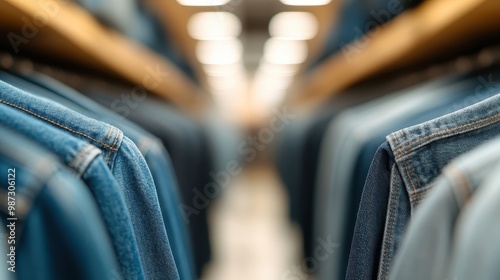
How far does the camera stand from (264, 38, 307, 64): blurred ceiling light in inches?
110

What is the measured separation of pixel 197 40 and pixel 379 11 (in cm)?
106

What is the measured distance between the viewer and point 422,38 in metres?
0.93

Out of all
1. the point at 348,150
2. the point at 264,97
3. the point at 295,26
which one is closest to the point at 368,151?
the point at 348,150

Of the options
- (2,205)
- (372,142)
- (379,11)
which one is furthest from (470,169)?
(379,11)

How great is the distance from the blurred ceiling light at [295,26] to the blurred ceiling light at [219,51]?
0.27 m

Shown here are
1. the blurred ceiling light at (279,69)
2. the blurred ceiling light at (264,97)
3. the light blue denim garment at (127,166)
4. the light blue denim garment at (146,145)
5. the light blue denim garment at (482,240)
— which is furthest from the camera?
the blurred ceiling light at (264,97)

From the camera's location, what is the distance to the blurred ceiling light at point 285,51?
280cm

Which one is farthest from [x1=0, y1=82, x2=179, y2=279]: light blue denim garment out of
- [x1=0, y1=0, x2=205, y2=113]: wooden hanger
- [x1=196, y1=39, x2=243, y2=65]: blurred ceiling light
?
[x1=196, y1=39, x2=243, y2=65]: blurred ceiling light

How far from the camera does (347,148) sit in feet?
2.80

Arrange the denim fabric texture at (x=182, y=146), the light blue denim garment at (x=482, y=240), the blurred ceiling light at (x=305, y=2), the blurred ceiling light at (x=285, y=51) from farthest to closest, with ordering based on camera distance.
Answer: the blurred ceiling light at (x=285, y=51)
the blurred ceiling light at (x=305, y=2)
the denim fabric texture at (x=182, y=146)
the light blue denim garment at (x=482, y=240)

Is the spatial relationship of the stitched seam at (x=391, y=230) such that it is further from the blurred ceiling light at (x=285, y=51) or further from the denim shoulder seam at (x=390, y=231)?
the blurred ceiling light at (x=285, y=51)

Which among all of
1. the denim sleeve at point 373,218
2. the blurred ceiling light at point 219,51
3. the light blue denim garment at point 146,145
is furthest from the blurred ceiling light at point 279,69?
the denim sleeve at point 373,218

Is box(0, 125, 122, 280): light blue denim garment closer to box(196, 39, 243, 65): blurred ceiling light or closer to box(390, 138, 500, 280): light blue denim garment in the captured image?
box(390, 138, 500, 280): light blue denim garment

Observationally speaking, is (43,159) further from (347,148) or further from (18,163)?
(347,148)
